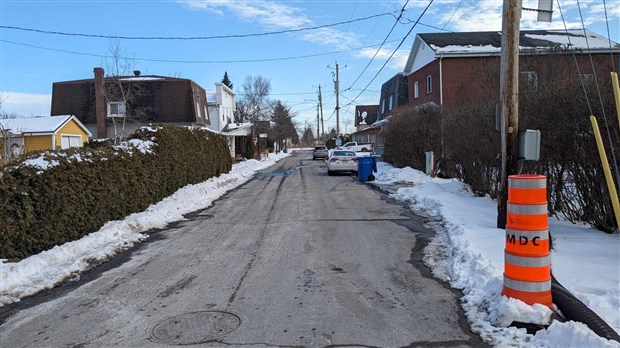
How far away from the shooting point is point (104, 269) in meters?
7.00

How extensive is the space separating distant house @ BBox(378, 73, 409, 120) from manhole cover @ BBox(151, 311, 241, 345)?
33519 mm

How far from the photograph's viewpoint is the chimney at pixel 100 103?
35.9 meters

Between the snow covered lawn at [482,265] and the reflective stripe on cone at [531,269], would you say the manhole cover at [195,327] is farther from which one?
the reflective stripe on cone at [531,269]

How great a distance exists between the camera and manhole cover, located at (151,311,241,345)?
4.39m

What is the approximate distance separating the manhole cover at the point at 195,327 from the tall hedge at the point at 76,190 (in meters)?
3.50

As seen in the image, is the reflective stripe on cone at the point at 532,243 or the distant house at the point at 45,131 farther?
the distant house at the point at 45,131

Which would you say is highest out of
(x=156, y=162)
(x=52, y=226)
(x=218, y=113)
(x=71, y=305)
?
(x=218, y=113)

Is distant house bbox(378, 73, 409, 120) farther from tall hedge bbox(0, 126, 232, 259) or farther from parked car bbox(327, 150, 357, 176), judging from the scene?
tall hedge bbox(0, 126, 232, 259)

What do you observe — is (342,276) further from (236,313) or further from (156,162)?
(156,162)

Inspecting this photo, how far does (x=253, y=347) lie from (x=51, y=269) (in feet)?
13.6

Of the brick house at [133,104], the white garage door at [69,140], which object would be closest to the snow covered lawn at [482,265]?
the white garage door at [69,140]

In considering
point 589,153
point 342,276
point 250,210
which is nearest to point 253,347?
point 342,276

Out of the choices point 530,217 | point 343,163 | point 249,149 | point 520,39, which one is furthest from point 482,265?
point 249,149

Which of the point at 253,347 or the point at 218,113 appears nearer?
the point at 253,347
